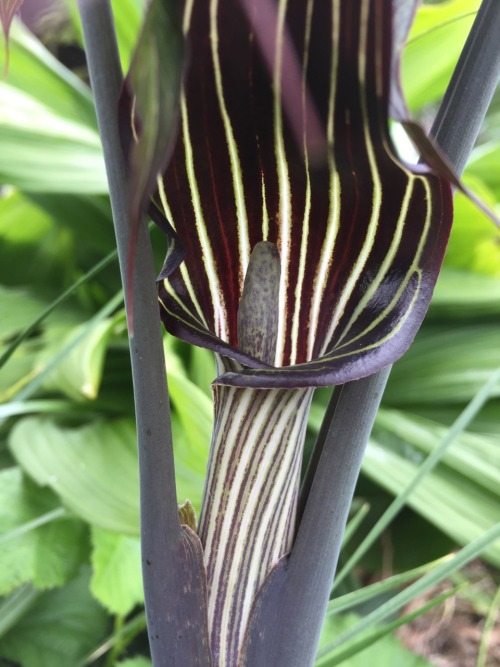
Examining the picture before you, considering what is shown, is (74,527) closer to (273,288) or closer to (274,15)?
(273,288)

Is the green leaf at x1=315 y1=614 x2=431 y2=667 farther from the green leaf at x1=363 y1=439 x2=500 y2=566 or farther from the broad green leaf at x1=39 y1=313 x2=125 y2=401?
the broad green leaf at x1=39 y1=313 x2=125 y2=401

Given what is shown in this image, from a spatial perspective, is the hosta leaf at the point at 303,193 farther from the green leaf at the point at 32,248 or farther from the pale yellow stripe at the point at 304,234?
the green leaf at the point at 32,248

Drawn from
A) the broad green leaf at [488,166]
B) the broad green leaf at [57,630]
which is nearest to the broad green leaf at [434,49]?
the broad green leaf at [488,166]

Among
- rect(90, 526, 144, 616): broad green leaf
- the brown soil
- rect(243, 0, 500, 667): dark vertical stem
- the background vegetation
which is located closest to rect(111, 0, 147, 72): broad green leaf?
the background vegetation

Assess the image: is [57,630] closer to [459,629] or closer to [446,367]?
[446,367]

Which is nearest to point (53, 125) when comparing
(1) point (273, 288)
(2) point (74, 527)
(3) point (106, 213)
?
(3) point (106, 213)

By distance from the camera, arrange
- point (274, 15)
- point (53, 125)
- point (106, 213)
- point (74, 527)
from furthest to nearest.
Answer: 1. point (106, 213)
2. point (53, 125)
3. point (74, 527)
4. point (274, 15)
